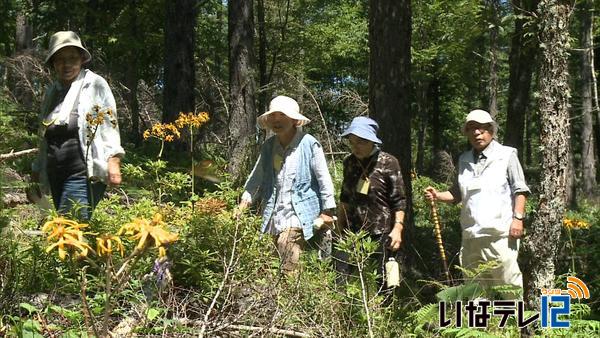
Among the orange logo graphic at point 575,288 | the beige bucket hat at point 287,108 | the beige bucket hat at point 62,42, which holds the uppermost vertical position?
the beige bucket hat at point 62,42

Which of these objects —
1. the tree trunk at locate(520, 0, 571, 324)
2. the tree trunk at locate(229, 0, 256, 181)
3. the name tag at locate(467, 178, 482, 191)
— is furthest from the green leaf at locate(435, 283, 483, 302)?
the tree trunk at locate(229, 0, 256, 181)

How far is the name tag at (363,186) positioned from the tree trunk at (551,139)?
46.8 inches

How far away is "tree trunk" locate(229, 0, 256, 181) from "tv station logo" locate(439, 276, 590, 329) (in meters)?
5.63

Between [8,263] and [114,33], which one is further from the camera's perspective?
[114,33]

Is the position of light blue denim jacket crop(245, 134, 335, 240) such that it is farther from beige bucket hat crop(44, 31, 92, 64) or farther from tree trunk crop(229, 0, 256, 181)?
tree trunk crop(229, 0, 256, 181)

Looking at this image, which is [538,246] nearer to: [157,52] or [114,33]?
[114,33]

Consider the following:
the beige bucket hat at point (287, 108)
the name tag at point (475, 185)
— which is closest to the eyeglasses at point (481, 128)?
the name tag at point (475, 185)

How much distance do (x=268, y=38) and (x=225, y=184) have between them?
1461cm

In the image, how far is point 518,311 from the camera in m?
3.66

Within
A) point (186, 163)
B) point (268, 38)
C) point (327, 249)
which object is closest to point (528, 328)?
point (327, 249)

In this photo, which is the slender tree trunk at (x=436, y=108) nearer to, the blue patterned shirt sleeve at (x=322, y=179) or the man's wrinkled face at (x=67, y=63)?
the blue patterned shirt sleeve at (x=322, y=179)

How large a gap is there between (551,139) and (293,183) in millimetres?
1735

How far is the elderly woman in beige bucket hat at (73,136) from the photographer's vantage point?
12.8ft

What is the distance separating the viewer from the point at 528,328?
11.7 feet
